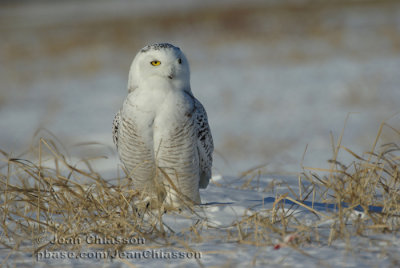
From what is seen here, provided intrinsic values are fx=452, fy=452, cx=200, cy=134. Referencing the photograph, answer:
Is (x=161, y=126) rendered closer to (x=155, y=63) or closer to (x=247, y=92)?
(x=155, y=63)

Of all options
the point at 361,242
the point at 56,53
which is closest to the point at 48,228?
the point at 361,242

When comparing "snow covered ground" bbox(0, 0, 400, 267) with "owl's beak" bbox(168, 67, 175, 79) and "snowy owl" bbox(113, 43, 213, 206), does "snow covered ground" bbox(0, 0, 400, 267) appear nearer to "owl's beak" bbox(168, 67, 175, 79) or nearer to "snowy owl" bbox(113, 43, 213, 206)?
"snowy owl" bbox(113, 43, 213, 206)

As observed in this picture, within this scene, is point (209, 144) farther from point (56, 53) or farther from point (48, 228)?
point (56, 53)

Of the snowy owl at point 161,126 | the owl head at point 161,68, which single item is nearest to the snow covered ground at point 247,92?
the snowy owl at point 161,126

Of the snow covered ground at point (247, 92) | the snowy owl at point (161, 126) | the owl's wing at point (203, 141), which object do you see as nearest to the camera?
the snowy owl at point (161, 126)

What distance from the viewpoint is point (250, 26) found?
1858 cm

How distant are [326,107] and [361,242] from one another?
698 centimetres

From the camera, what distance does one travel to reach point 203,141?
292 centimetres

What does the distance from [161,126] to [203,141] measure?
397 millimetres

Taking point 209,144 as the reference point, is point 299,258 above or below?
below

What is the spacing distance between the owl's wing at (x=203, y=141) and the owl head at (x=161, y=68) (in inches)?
7.6

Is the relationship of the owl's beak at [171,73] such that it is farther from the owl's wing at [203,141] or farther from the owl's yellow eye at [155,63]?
the owl's wing at [203,141]

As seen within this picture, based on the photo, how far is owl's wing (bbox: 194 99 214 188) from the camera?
2803 millimetres

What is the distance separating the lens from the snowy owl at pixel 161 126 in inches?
103
